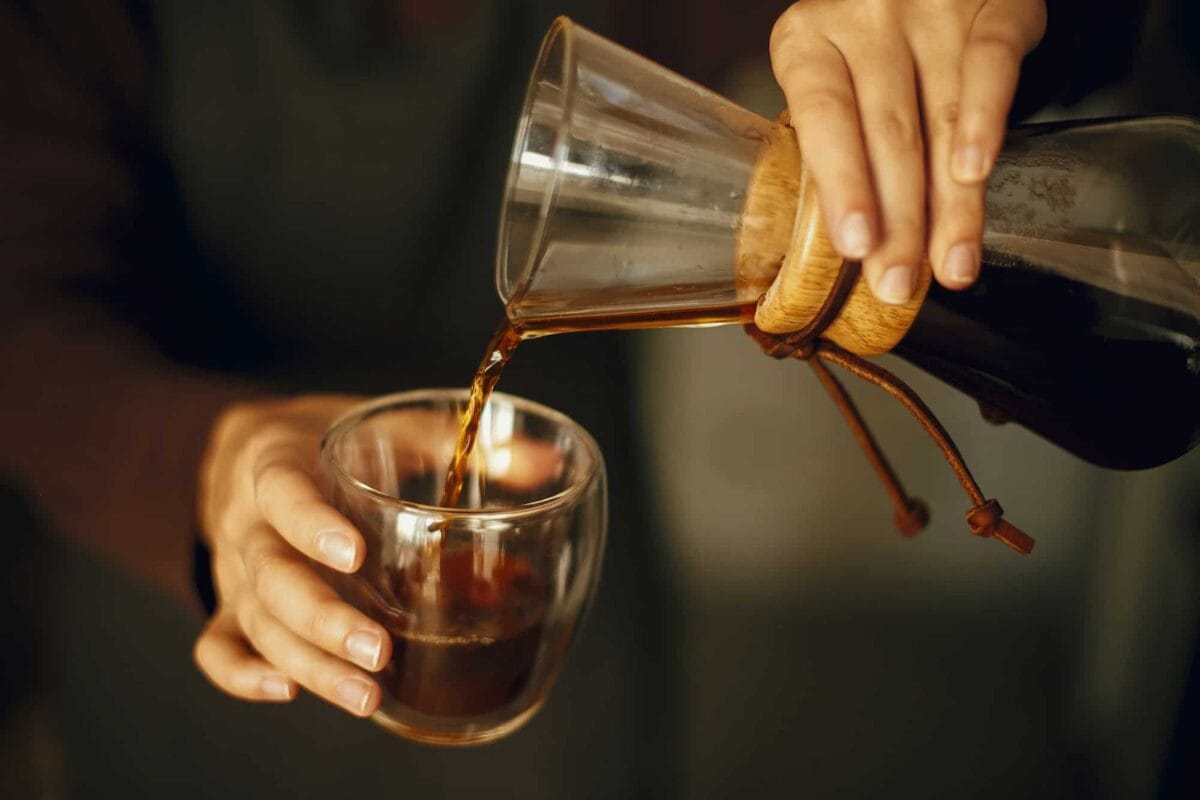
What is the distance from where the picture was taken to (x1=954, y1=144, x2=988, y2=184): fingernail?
46 cm

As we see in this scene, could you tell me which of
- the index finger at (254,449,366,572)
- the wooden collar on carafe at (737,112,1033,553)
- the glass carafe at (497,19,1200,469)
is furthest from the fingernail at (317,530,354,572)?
the wooden collar on carafe at (737,112,1033,553)

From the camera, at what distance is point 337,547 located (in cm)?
58

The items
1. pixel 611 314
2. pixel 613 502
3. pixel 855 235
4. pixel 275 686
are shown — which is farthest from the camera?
pixel 613 502

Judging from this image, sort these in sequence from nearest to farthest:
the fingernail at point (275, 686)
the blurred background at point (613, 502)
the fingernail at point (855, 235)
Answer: the fingernail at point (855, 235)
the fingernail at point (275, 686)
the blurred background at point (613, 502)

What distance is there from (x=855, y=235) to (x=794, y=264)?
5cm

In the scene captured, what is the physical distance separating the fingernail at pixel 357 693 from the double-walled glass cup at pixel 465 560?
1 cm

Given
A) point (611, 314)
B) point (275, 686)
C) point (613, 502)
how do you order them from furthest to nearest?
point (613, 502)
point (275, 686)
point (611, 314)

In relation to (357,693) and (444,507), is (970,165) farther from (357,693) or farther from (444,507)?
(357,693)

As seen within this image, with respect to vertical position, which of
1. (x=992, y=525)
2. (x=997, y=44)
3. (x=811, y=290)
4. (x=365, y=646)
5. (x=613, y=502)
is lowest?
(x=613, y=502)

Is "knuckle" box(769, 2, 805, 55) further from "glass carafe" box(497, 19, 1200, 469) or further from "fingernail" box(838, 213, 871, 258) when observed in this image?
"fingernail" box(838, 213, 871, 258)

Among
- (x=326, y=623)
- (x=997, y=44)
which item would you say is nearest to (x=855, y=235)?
(x=997, y=44)

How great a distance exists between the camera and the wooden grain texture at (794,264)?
0.49 meters

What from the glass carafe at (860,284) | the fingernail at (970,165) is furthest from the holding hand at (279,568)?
the fingernail at (970,165)

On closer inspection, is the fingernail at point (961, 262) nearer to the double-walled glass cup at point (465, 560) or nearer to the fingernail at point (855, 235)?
the fingernail at point (855, 235)
